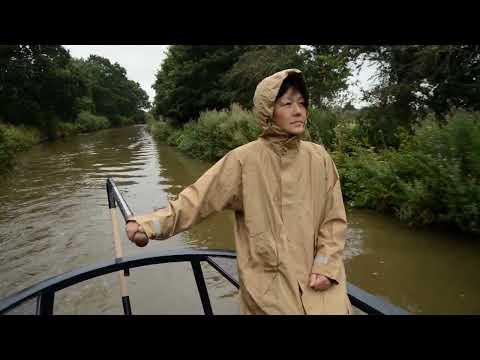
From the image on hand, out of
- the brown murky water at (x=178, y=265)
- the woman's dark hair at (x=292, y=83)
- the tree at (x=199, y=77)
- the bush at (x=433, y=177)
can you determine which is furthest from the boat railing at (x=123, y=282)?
the tree at (x=199, y=77)

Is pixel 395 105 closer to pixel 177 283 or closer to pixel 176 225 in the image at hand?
pixel 177 283

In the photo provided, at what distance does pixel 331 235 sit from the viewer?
Answer: 76.4 inches

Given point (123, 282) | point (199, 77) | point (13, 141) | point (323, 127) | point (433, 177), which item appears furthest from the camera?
point (13, 141)

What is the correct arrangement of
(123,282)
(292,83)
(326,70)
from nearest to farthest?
(292,83) < (123,282) < (326,70)

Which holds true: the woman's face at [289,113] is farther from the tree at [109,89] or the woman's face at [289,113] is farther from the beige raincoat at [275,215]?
the tree at [109,89]

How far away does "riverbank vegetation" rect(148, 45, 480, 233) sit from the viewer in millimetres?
5277

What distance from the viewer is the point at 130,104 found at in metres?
94.7

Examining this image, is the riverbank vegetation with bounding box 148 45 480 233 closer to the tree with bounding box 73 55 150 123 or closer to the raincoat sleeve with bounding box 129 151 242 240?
the raincoat sleeve with bounding box 129 151 242 240

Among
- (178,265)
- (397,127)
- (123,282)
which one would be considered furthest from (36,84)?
(123,282)

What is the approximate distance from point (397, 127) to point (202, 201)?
301 inches

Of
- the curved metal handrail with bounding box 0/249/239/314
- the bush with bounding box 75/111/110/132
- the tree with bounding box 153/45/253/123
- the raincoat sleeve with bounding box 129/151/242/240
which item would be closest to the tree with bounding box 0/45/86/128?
the bush with bounding box 75/111/110/132

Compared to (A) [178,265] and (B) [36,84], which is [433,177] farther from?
(B) [36,84]
